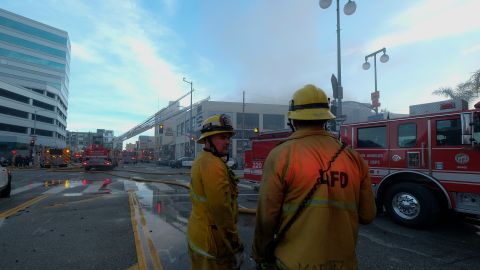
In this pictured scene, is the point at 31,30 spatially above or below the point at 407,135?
above

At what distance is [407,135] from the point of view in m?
7.27

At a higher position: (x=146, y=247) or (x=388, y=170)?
(x=388, y=170)

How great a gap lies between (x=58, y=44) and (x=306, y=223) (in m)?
91.6

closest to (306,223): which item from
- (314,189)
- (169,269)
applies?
(314,189)

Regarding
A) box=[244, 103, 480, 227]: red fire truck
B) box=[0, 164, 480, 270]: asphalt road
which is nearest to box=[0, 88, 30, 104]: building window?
box=[0, 164, 480, 270]: asphalt road

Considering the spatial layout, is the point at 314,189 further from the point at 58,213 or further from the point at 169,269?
the point at 58,213

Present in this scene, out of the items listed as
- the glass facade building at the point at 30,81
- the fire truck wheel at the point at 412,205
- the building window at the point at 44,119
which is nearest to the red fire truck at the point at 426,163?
the fire truck wheel at the point at 412,205

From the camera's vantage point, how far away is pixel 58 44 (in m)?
78.8

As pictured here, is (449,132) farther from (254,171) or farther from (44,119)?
(44,119)

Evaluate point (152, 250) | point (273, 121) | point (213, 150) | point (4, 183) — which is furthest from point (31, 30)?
point (213, 150)

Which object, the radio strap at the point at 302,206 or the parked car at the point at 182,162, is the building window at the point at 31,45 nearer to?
the parked car at the point at 182,162

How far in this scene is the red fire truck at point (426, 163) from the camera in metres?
6.11

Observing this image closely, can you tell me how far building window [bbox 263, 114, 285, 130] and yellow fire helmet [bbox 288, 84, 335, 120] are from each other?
2092 inches

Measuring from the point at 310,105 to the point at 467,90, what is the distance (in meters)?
23.2
